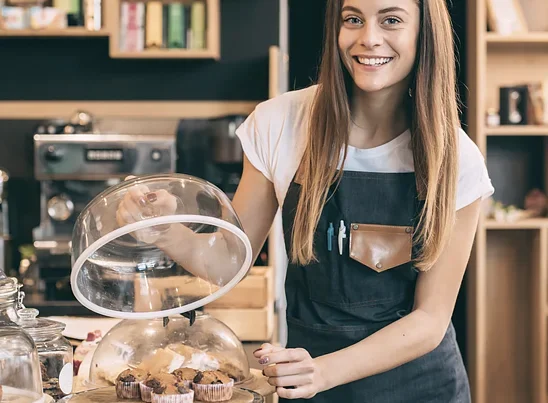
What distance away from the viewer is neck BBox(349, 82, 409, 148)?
1.75m

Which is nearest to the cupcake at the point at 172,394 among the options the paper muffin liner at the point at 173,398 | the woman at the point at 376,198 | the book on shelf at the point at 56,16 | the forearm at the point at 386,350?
the paper muffin liner at the point at 173,398

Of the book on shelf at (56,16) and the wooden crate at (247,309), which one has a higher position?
the book on shelf at (56,16)

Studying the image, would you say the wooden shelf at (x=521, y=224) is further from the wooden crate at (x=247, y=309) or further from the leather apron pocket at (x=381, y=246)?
the leather apron pocket at (x=381, y=246)

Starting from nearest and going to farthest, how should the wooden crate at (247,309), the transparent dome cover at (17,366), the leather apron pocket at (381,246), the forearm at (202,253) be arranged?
the transparent dome cover at (17,366), the forearm at (202,253), the leather apron pocket at (381,246), the wooden crate at (247,309)

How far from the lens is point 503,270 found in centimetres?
441

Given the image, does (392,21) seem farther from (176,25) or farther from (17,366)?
(176,25)

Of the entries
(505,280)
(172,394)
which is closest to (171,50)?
(505,280)

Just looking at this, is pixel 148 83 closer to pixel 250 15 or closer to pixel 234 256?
pixel 250 15

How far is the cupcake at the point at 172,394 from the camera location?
131cm

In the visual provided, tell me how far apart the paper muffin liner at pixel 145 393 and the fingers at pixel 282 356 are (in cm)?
18

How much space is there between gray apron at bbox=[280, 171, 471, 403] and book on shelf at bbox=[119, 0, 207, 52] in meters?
2.58

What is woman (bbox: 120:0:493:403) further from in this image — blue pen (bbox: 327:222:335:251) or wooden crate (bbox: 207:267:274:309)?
wooden crate (bbox: 207:267:274:309)

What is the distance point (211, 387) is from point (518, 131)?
10.1 ft

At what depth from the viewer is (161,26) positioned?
4.16 m
